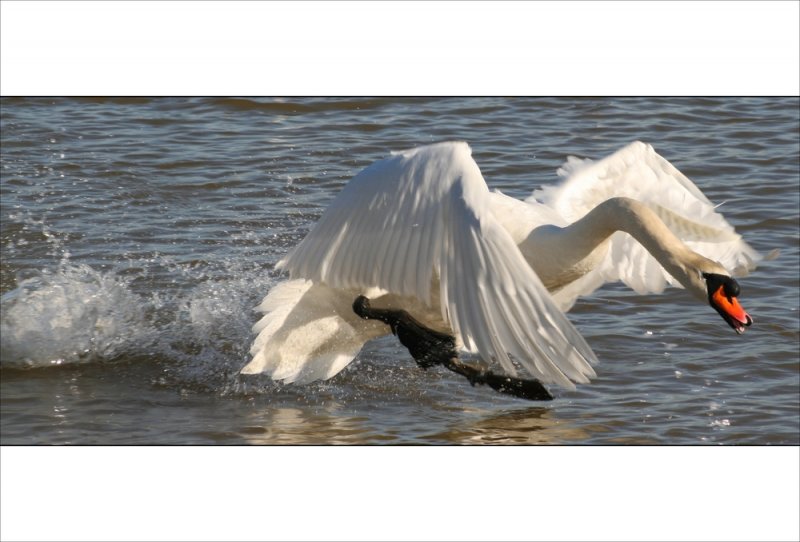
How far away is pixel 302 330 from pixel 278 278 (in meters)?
1.74

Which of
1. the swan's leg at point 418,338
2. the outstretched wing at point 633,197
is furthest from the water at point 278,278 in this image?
the outstretched wing at point 633,197

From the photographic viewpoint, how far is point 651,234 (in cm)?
490

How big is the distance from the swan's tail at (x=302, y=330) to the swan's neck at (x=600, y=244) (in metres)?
1.05

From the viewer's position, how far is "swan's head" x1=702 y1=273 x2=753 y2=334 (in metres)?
4.48

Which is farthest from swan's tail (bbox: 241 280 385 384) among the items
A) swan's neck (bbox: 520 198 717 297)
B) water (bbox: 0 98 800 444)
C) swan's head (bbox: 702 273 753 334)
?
swan's head (bbox: 702 273 753 334)

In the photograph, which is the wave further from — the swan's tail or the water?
the swan's tail

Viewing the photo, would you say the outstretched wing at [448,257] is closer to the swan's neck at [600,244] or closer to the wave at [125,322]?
the swan's neck at [600,244]

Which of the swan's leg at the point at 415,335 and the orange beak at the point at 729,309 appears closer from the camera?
the orange beak at the point at 729,309

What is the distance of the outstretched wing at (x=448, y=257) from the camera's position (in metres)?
4.08

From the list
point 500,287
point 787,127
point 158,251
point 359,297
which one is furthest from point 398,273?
point 787,127

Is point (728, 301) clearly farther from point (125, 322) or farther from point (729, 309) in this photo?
point (125, 322)

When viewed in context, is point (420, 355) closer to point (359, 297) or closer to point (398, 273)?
point (359, 297)

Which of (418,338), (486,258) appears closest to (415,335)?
(418,338)

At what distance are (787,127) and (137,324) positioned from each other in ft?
19.7
